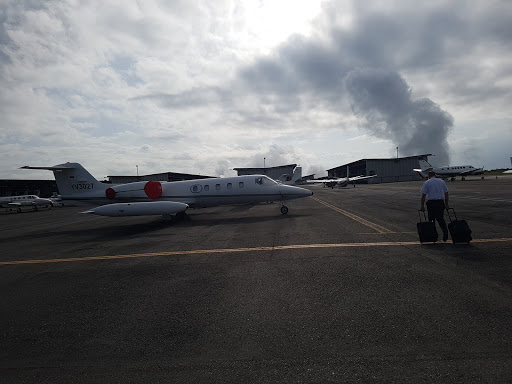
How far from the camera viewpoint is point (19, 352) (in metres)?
3.42

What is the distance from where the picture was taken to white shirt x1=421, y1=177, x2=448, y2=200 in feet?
25.7

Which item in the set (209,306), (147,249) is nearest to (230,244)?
(147,249)

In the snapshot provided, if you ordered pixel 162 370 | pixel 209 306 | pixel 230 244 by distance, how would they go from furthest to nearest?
pixel 230 244 < pixel 209 306 < pixel 162 370

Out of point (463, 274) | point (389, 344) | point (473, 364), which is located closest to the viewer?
point (473, 364)

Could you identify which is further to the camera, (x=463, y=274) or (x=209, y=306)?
(x=463, y=274)

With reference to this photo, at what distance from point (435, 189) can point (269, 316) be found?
650cm

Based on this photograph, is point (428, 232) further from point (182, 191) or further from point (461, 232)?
point (182, 191)

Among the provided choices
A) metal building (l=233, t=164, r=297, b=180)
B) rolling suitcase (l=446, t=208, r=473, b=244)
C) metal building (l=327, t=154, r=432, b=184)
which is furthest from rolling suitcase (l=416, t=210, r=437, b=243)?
metal building (l=327, t=154, r=432, b=184)

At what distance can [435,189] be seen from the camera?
790cm

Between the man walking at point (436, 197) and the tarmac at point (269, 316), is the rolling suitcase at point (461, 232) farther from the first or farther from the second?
the man walking at point (436, 197)

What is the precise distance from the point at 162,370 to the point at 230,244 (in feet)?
19.6

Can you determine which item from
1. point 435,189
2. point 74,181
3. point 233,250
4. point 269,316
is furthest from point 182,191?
point 269,316

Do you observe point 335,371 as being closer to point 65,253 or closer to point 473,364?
point 473,364

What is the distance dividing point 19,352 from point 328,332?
147 inches
